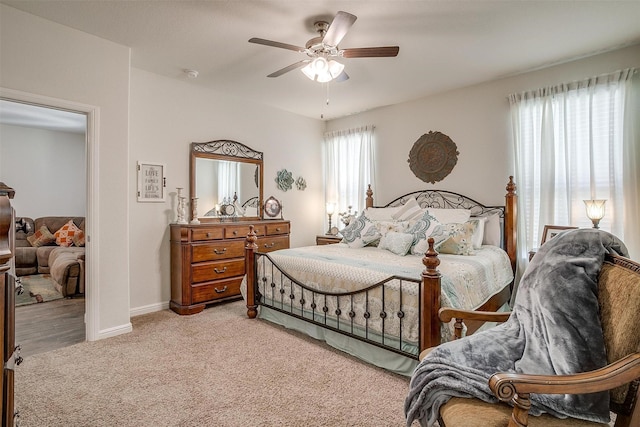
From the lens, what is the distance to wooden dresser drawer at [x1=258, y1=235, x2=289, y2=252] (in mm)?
4488

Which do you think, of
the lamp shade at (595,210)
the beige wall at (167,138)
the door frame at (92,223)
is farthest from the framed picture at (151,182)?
the lamp shade at (595,210)

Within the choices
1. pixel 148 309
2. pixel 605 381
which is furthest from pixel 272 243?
pixel 605 381

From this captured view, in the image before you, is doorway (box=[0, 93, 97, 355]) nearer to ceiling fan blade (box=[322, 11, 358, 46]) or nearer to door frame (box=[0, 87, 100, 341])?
door frame (box=[0, 87, 100, 341])

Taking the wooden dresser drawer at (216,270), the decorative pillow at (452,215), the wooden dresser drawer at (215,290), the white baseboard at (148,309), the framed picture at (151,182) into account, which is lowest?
the white baseboard at (148,309)

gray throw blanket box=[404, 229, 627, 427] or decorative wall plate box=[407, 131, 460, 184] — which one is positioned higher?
decorative wall plate box=[407, 131, 460, 184]

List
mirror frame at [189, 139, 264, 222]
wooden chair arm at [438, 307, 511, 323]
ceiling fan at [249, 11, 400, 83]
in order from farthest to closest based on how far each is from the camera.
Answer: mirror frame at [189, 139, 264, 222], ceiling fan at [249, 11, 400, 83], wooden chair arm at [438, 307, 511, 323]

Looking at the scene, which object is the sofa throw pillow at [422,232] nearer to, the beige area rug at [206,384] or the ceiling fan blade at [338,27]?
the beige area rug at [206,384]

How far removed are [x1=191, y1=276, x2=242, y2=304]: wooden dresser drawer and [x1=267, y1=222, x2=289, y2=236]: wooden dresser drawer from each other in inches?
31.6

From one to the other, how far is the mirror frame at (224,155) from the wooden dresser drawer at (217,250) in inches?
20.7

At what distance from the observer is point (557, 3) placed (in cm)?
246

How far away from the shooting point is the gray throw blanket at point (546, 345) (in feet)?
3.85

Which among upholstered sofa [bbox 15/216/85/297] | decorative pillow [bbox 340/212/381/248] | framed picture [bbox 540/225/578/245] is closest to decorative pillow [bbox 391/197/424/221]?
decorative pillow [bbox 340/212/381/248]

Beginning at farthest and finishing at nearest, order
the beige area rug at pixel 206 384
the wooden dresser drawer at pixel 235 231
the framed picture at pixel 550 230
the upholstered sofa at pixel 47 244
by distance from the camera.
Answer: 1. the upholstered sofa at pixel 47 244
2. the wooden dresser drawer at pixel 235 231
3. the framed picture at pixel 550 230
4. the beige area rug at pixel 206 384

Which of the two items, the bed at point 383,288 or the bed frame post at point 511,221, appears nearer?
the bed at point 383,288
